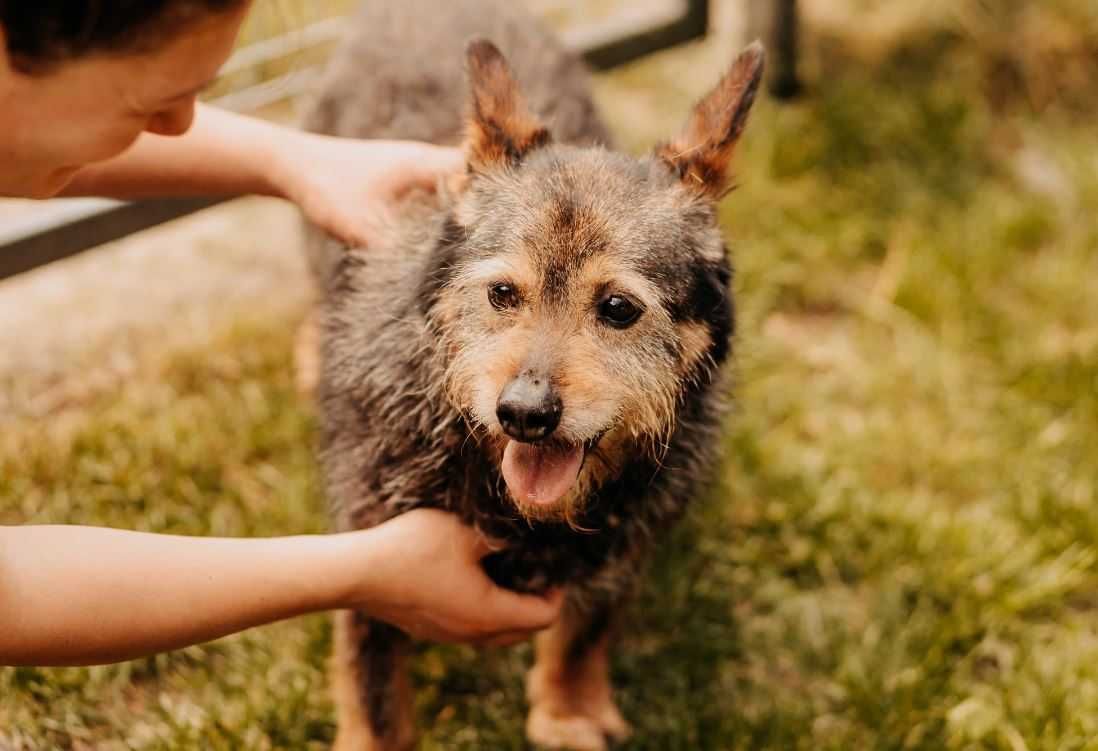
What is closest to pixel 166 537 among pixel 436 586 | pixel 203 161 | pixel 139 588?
pixel 139 588

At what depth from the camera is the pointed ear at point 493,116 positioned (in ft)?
8.02

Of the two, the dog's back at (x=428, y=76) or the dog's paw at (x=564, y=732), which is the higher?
the dog's back at (x=428, y=76)

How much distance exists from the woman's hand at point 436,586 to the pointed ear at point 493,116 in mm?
805

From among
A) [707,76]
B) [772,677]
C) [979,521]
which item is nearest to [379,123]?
[772,677]

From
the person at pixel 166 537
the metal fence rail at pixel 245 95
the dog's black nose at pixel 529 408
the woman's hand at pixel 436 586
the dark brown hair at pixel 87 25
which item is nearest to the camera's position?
the dark brown hair at pixel 87 25

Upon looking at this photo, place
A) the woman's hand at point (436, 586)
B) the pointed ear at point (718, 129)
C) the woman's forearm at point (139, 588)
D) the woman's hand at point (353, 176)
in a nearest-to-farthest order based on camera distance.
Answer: the woman's forearm at point (139, 588) < the woman's hand at point (436, 586) < the pointed ear at point (718, 129) < the woman's hand at point (353, 176)

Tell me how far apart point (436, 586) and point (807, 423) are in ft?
6.58

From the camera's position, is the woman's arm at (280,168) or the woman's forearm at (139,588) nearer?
the woman's forearm at (139,588)

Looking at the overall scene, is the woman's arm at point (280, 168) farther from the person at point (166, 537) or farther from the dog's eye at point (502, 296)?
the dog's eye at point (502, 296)

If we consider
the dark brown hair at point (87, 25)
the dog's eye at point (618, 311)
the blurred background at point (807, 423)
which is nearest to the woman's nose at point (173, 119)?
the dark brown hair at point (87, 25)

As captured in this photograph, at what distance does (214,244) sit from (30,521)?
5.61 feet

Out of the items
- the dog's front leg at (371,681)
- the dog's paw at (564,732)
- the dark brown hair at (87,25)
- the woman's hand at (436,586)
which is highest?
the dark brown hair at (87,25)

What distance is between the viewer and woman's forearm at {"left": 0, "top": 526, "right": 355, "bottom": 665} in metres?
1.94

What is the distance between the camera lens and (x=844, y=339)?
4352 millimetres
